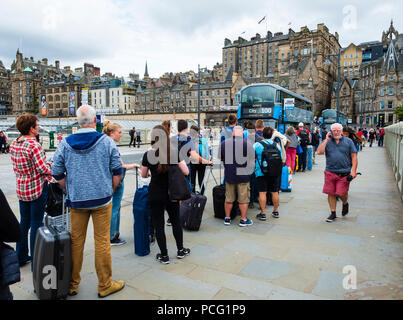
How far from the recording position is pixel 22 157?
382cm

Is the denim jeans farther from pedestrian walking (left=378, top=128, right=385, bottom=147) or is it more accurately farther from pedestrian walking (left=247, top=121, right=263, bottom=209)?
pedestrian walking (left=378, top=128, right=385, bottom=147)

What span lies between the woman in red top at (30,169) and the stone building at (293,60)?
80.9 metres

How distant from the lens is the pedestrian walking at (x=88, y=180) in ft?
10.6

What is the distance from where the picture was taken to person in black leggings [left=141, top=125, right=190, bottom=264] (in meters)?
3.93

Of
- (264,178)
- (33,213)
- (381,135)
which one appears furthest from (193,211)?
(381,135)

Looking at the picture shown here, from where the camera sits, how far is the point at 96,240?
3404 millimetres

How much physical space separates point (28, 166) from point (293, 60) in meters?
98.5

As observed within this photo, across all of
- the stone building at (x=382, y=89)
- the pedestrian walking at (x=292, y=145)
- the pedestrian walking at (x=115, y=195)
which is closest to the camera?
the pedestrian walking at (x=115, y=195)

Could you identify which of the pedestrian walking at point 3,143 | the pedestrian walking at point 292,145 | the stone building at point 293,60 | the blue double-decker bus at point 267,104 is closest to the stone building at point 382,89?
the stone building at point 293,60

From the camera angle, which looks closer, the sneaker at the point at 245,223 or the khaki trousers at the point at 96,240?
the khaki trousers at the point at 96,240

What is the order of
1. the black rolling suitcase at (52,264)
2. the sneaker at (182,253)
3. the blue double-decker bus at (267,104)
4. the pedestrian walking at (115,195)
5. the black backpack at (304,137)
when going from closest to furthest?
1. the black rolling suitcase at (52,264)
2. the sneaker at (182,253)
3. the pedestrian walking at (115,195)
4. the black backpack at (304,137)
5. the blue double-decker bus at (267,104)

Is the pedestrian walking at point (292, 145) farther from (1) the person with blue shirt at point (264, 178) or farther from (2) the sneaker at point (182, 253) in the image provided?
(2) the sneaker at point (182, 253)

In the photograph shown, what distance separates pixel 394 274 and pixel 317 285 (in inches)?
43.8

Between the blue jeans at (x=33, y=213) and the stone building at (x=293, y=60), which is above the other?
the stone building at (x=293, y=60)
